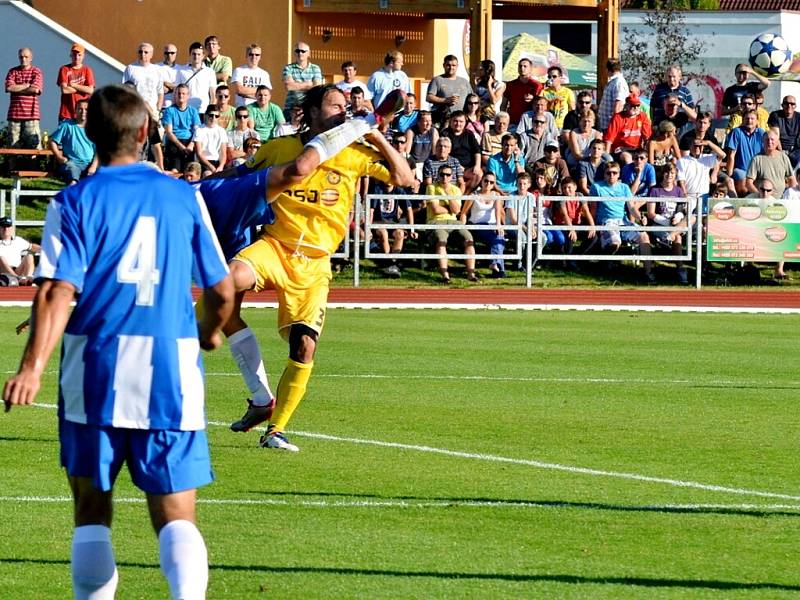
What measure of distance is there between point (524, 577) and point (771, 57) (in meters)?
27.2

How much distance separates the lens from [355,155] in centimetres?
1074

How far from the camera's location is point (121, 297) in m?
4.98

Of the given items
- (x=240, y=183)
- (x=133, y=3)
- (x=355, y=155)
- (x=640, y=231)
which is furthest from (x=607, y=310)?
(x=133, y=3)

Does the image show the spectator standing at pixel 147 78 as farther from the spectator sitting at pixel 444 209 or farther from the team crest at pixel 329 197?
the team crest at pixel 329 197

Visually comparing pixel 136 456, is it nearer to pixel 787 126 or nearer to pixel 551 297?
pixel 551 297

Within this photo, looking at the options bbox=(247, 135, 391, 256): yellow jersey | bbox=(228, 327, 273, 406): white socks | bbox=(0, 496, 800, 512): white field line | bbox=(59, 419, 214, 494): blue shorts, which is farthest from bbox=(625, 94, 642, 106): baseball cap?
bbox=(59, 419, 214, 494): blue shorts

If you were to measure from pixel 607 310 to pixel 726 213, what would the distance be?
3.69 m

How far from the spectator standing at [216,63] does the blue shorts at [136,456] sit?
22480 millimetres

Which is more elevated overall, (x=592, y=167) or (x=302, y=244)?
(x=592, y=167)

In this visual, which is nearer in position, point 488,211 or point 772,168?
point 488,211

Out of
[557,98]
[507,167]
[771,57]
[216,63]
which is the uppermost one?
[771,57]

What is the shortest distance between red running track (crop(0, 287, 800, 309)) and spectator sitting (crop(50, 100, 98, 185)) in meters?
2.27

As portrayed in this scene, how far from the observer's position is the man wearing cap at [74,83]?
25969 millimetres

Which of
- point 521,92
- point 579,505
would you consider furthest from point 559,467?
point 521,92
